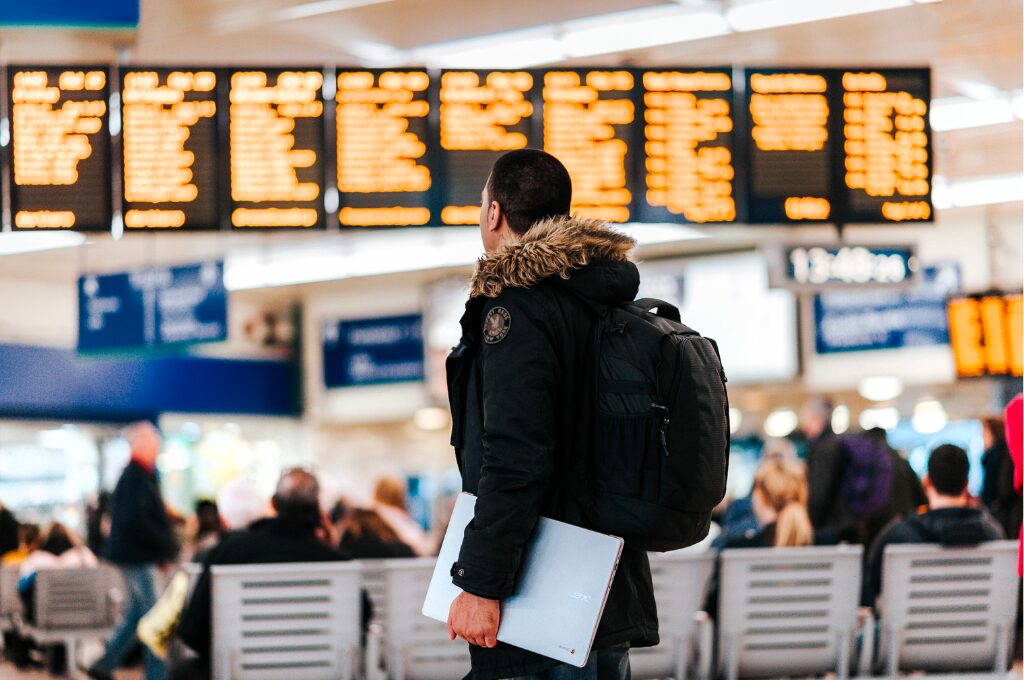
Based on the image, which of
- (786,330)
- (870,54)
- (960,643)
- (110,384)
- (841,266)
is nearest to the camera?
(960,643)

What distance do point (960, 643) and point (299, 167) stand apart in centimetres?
401

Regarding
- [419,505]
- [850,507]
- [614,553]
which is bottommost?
[419,505]

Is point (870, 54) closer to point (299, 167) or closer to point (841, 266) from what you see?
point (841, 266)

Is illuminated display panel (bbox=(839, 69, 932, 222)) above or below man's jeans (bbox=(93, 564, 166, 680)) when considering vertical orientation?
above

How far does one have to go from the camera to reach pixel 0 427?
675 inches

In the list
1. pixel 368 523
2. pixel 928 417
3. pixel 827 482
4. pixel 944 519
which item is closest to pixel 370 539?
pixel 368 523

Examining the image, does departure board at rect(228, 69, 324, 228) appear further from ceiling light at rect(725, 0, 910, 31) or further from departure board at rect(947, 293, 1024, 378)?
departure board at rect(947, 293, 1024, 378)

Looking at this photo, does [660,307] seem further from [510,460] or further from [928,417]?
[928,417]

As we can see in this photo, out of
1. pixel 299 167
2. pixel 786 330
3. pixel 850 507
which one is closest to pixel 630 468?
pixel 299 167

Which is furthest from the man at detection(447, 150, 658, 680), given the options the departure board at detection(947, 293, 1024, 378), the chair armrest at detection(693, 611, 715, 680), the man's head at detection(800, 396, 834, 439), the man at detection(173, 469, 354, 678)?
the departure board at detection(947, 293, 1024, 378)

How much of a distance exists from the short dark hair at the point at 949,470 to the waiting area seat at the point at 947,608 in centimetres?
32

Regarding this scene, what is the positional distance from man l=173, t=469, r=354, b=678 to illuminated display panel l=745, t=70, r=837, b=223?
2739 millimetres

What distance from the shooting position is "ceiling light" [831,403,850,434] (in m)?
17.1

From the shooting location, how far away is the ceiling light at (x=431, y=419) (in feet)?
67.5
